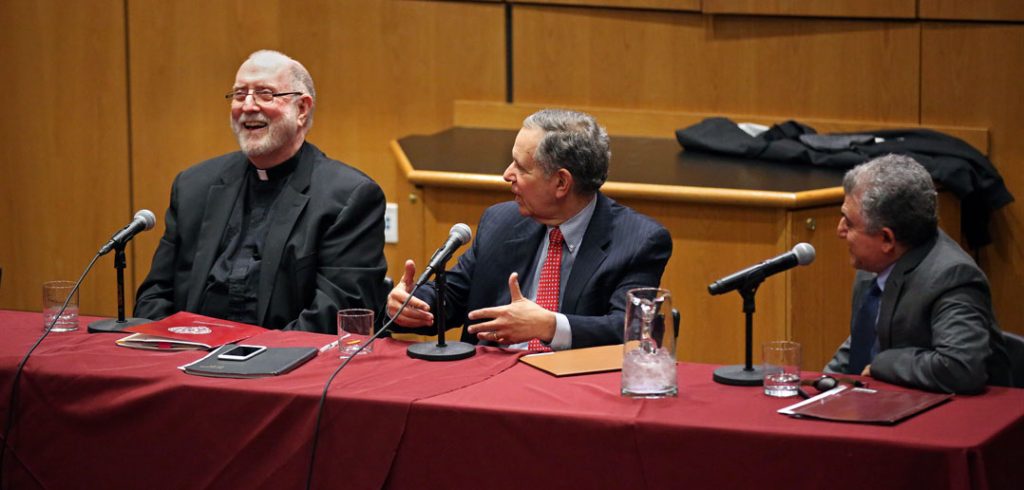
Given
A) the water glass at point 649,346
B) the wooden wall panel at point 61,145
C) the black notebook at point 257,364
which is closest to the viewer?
the water glass at point 649,346

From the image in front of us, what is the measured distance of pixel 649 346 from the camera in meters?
2.66

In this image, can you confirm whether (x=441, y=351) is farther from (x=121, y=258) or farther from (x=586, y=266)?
(x=121, y=258)

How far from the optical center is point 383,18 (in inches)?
227

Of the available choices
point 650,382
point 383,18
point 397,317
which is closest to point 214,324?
point 397,317

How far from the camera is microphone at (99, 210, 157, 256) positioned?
10.5 ft

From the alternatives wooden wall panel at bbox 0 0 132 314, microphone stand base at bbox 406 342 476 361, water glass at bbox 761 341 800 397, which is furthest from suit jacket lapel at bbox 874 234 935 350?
wooden wall panel at bbox 0 0 132 314

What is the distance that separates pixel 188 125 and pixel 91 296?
0.94 metres

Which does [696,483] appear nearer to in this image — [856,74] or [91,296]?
[856,74]

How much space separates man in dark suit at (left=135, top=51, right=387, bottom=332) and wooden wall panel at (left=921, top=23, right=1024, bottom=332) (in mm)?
2554

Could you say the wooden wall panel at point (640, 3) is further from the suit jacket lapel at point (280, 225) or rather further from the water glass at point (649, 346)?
the water glass at point (649, 346)

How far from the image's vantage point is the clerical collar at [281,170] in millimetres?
4008

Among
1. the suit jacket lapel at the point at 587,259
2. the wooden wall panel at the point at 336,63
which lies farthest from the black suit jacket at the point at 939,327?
the wooden wall panel at the point at 336,63

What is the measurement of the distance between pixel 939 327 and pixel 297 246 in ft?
6.06

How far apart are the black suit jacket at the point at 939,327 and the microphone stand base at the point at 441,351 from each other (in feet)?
2.98
